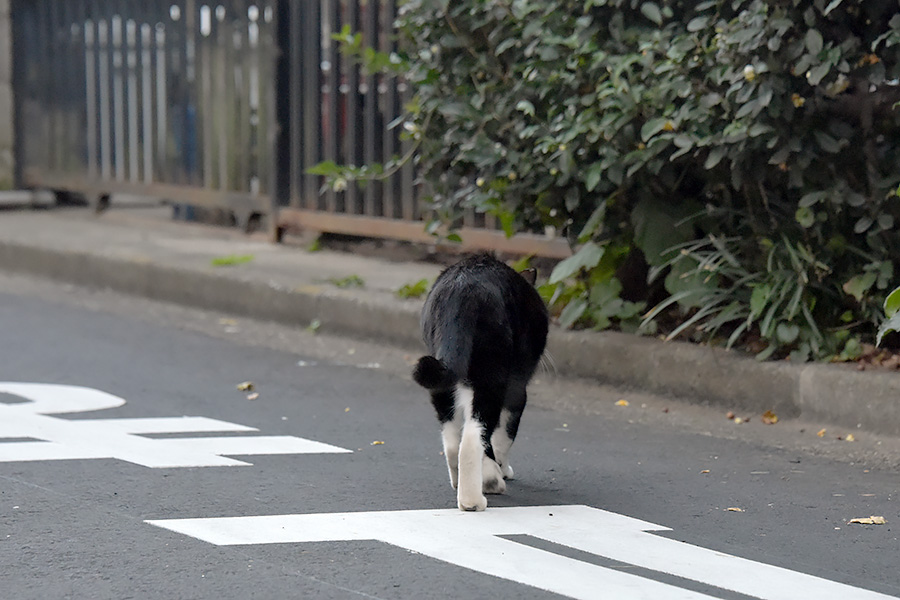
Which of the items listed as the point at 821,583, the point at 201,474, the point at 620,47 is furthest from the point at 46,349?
the point at 821,583

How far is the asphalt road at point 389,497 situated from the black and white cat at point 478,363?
0.46 feet

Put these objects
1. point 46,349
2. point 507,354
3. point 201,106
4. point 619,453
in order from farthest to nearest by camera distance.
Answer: point 201,106, point 46,349, point 619,453, point 507,354

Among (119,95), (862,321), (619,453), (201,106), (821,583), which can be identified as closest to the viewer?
(821,583)

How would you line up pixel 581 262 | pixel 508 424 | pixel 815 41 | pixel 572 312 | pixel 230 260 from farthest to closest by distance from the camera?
pixel 230 260 → pixel 572 312 → pixel 581 262 → pixel 815 41 → pixel 508 424

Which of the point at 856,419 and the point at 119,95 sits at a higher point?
the point at 119,95

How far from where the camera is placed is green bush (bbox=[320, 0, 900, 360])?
5.55 metres

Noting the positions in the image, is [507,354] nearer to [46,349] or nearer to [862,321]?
[862,321]

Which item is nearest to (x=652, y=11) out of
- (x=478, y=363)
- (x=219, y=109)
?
(x=478, y=363)

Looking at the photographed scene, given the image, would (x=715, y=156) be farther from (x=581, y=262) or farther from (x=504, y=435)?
(x=504, y=435)

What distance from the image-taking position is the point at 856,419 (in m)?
5.47

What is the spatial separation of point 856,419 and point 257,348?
337 centimetres

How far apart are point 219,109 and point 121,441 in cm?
556

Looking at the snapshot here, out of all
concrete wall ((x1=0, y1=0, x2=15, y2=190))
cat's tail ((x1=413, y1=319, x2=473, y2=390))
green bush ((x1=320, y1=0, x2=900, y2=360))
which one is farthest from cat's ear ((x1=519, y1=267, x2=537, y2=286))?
concrete wall ((x1=0, y1=0, x2=15, y2=190))

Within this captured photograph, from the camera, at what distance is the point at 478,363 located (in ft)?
13.8
